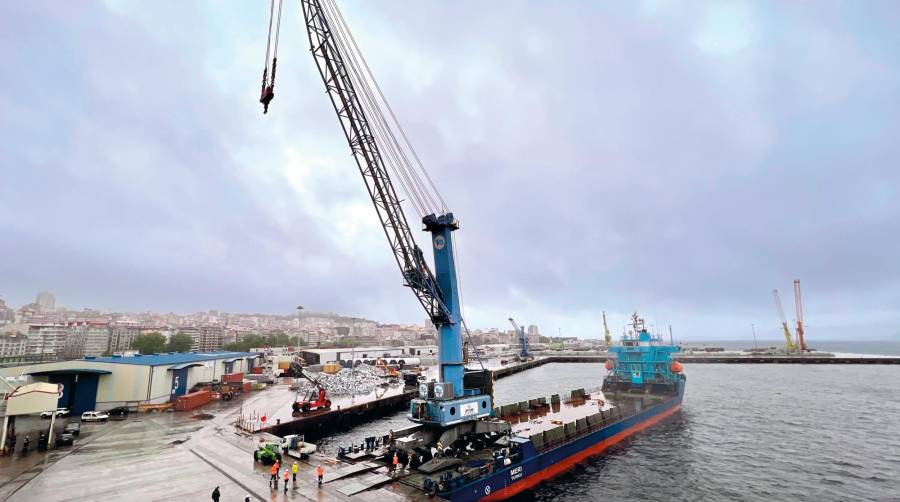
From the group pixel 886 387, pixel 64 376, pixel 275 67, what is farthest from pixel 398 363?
pixel 886 387

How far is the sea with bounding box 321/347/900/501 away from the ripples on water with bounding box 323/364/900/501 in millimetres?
80

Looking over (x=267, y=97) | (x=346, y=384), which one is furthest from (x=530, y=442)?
(x=346, y=384)

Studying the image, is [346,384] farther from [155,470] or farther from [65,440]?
[155,470]

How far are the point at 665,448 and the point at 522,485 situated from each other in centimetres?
1896

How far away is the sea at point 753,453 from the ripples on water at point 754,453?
8 cm

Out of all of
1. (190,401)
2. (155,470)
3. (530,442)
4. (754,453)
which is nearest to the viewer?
(155,470)

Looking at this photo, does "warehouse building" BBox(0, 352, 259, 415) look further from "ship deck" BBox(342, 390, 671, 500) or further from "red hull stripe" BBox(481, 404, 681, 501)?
"red hull stripe" BBox(481, 404, 681, 501)

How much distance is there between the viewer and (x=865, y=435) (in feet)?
132

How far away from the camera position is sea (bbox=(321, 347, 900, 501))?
1084 inches

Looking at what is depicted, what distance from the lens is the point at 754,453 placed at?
116 ft

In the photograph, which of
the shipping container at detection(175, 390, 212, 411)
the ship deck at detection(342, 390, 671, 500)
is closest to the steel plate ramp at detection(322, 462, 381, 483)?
the ship deck at detection(342, 390, 671, 500)

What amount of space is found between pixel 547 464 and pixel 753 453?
70.2 ft

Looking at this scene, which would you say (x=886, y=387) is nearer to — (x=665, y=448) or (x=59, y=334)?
(x=665, y=448)

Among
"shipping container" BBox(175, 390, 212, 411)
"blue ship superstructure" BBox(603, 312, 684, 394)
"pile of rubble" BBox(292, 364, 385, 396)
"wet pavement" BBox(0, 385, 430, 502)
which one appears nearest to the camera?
"wet pavement" BBox(0, 385, 430, 502)
